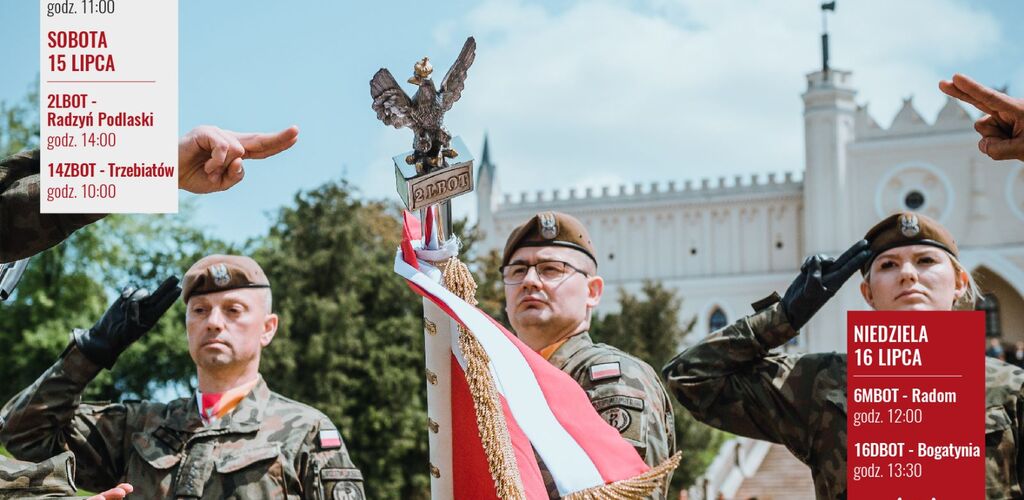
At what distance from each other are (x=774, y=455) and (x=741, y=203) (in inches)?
936

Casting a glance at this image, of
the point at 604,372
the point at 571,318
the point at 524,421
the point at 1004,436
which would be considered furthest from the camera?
the point at 571,318

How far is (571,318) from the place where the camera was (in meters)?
5.25

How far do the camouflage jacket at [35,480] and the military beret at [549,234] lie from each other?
2.17m

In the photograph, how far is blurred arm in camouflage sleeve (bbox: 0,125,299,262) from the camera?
3324 millimetres

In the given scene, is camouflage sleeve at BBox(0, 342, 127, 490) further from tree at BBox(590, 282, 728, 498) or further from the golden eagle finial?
tree at BBox(590, 282, 728, 498)

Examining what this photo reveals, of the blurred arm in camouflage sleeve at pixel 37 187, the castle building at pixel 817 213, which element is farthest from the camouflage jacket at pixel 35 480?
the castle building at pixel 817 213

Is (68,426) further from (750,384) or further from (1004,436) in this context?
(1004,436)

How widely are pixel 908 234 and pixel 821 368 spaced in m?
0.58

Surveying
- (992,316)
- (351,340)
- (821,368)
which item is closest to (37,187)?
(821,368)

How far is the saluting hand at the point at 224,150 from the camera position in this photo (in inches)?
131

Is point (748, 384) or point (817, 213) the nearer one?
point (748, 384)

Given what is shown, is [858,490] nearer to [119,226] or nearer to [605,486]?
[605,486]

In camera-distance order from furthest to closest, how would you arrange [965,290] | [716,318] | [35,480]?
[716,318]
[965,290]
[35,480]

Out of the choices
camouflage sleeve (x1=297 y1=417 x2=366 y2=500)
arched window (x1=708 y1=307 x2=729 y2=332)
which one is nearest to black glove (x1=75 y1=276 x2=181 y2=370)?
camouflage sleeve (x1=297 y1=417 x2=366 y2=500)
